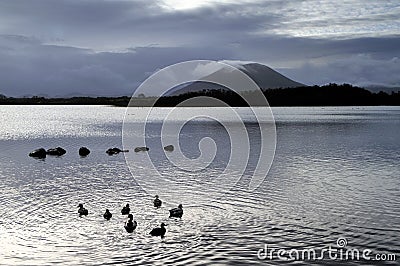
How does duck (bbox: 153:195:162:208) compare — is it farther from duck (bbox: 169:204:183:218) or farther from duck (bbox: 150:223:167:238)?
duck (bbox: 150:223:167:238)

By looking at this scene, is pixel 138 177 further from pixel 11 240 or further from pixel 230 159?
pixel 11 240

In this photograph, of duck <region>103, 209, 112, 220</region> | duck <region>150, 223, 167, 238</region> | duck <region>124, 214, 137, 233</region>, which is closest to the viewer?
duck <region>150, 223, 167, 238</region>

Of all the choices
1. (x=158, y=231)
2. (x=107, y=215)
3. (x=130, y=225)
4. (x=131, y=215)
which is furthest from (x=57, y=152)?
(x=158, y=231)

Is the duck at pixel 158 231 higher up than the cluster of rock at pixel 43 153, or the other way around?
the cluster of rock at pixel 43 153

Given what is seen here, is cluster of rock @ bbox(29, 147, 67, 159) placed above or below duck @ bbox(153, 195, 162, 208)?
above

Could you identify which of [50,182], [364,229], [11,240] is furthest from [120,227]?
[50,182]

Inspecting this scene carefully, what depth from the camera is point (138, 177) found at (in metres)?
34.4

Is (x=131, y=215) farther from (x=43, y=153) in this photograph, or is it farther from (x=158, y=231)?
(x=43, y=153)

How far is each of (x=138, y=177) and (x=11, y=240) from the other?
1581 cm

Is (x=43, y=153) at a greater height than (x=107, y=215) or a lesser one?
greater

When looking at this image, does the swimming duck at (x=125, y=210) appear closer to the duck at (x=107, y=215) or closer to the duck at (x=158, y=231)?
the duck at (x=107, y=215)

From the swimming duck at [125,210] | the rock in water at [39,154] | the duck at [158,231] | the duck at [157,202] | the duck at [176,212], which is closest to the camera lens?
the duck at [158,231]

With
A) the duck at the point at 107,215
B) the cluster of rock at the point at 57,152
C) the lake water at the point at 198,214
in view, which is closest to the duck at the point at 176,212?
the lake water at the point at 198,214

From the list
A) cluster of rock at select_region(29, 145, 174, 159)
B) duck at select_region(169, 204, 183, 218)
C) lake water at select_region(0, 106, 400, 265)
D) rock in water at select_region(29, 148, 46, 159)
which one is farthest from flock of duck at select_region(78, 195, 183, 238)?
cluster of rock at select_region(29, 145, 174, 159)
